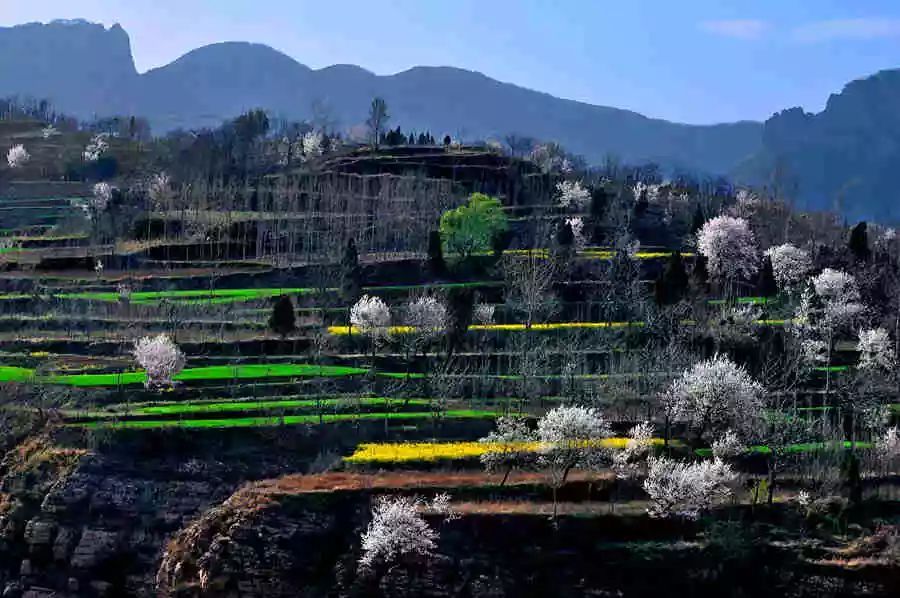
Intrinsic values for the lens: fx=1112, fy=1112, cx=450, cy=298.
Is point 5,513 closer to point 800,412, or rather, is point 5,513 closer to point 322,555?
point 322,555

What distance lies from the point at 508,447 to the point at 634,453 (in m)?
5.29

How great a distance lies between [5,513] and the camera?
45.8 meters

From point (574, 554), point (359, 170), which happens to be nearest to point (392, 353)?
point (574, 554)

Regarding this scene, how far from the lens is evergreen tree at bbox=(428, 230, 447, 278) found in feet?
233

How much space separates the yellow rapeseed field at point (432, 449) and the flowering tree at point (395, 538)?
17.7ft

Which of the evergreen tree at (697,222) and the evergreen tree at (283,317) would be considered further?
the evergreen tree at (697,222)

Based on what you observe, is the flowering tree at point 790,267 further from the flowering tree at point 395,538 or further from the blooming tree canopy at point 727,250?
the flowering tree at point 395,538

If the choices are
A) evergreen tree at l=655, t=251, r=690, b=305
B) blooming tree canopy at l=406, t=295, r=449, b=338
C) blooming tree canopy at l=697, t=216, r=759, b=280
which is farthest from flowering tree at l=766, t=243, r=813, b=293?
blooming tree canopy at l=406, t=295, r=449, b=338

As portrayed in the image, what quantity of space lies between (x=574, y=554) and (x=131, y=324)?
31.8 m

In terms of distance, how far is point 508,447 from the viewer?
4591 cm

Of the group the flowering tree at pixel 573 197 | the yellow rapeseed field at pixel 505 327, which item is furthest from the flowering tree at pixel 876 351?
the flowering tree at pixel 573 197

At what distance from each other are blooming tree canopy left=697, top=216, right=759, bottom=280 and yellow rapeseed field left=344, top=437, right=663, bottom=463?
2431 centimetres

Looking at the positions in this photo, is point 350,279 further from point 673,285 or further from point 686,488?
point 686,488

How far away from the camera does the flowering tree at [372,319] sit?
58000 millimetres
